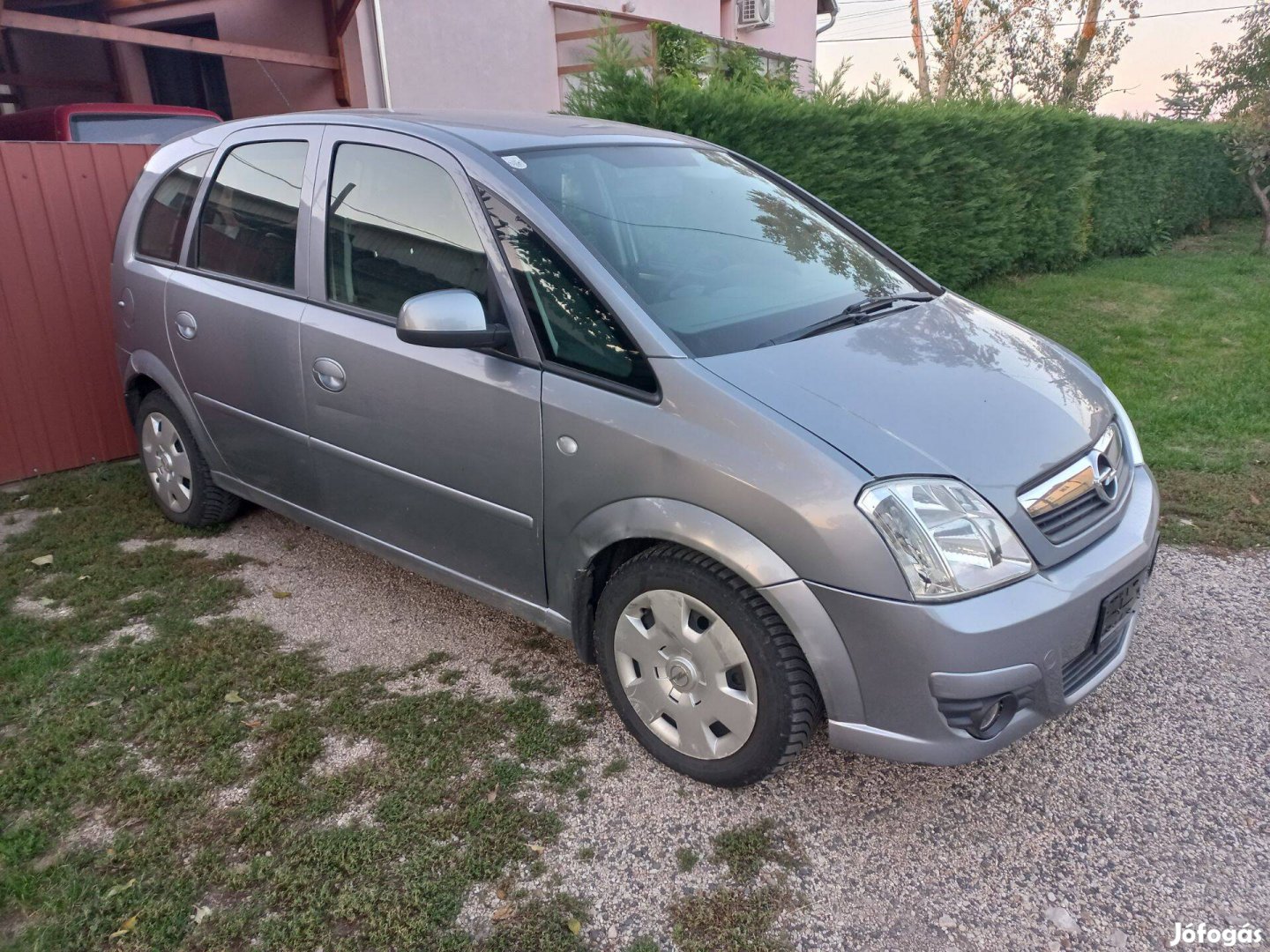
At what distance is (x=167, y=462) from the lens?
4.41 meters

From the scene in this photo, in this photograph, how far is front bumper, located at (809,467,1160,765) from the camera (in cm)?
220

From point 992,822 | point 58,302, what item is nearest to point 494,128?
point 992,822

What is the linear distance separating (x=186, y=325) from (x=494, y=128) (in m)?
1.66

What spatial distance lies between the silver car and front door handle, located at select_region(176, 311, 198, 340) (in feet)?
0.07

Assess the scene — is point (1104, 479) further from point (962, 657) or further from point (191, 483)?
point (191, 483)

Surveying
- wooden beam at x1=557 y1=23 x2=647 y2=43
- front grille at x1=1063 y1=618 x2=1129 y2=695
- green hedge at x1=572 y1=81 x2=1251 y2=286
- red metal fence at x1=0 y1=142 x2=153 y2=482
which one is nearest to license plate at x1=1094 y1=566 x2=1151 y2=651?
front grille at x1=1063 y1=618 x2=1129 y2=695

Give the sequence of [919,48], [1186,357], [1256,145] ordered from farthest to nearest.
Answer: [919,48], [1256,145], [1186,357]

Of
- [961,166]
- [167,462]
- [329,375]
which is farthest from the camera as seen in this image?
[961,166]

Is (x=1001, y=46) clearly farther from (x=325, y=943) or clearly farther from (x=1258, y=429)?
(x=325, y=943)

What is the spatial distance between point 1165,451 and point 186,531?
519cm

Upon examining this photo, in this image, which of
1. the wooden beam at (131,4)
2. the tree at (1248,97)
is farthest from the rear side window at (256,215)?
the tree at (1248,97)

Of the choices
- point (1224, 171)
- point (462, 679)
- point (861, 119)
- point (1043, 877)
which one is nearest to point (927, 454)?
point (1043, 877)

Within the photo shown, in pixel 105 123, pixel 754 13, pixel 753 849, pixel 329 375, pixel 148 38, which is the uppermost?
pixel 754 13

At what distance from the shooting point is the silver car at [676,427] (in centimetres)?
228
